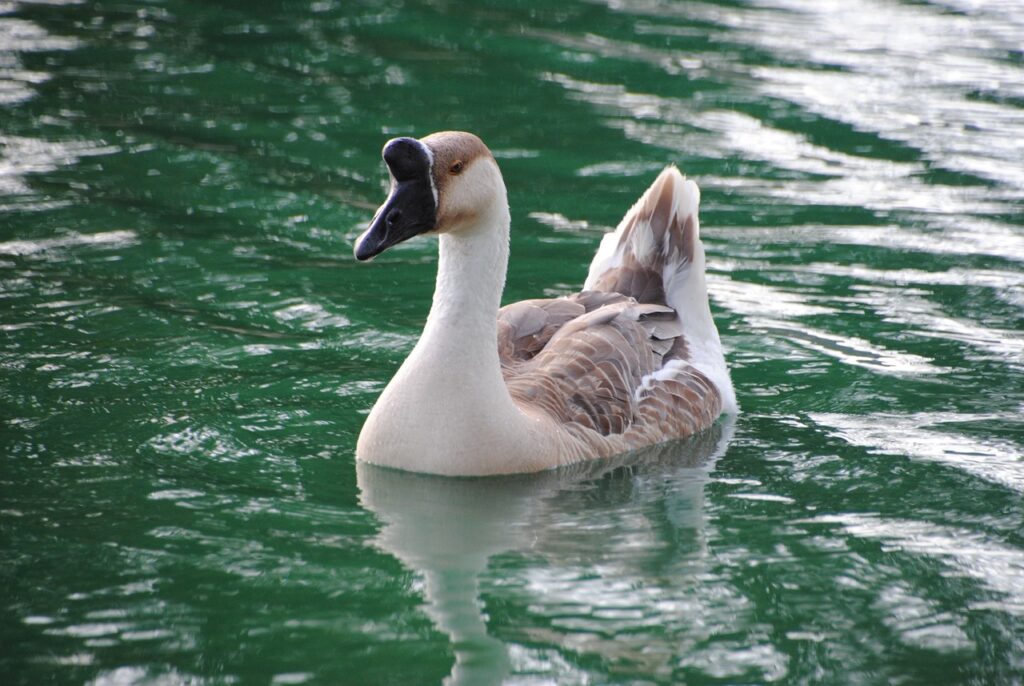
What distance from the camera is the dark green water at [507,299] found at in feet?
21.5

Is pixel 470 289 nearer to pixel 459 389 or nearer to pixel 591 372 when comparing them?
pixel 459 389

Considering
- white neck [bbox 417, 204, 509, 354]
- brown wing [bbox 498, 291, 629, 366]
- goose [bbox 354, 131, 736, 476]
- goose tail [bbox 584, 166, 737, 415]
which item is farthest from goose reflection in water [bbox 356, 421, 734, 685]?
goose tail [bbox 584, 166, 737, 415]

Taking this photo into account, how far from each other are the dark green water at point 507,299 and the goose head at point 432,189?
4.80 ft

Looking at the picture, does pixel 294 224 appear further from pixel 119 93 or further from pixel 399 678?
pixel 399 678

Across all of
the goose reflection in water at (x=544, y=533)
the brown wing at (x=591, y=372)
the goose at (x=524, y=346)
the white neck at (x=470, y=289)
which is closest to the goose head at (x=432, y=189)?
the goose at (x=524, y=346)

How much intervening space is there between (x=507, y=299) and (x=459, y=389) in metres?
3.73

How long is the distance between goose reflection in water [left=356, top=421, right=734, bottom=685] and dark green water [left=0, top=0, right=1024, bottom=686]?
3 centimetres

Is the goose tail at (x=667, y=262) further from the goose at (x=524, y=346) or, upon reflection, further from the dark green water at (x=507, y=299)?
the dark green water at (x=507, y=299)

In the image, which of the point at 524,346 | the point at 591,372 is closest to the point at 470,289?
the point at 591,372

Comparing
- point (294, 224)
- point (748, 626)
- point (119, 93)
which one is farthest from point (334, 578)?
point (119, 93)

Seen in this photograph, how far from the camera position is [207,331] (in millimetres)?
10539

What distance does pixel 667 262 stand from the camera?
10.3 meters

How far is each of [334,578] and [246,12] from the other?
15206 mm

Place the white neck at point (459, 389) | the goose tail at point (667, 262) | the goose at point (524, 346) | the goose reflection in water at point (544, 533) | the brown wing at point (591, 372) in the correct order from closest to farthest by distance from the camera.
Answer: the goose reflection in water at point (544, 533) < the goose at point (524, 346) < the white neck at point (459, 389) < the brown wing at point (591, 372) < the goose tail at point (667, 262)
